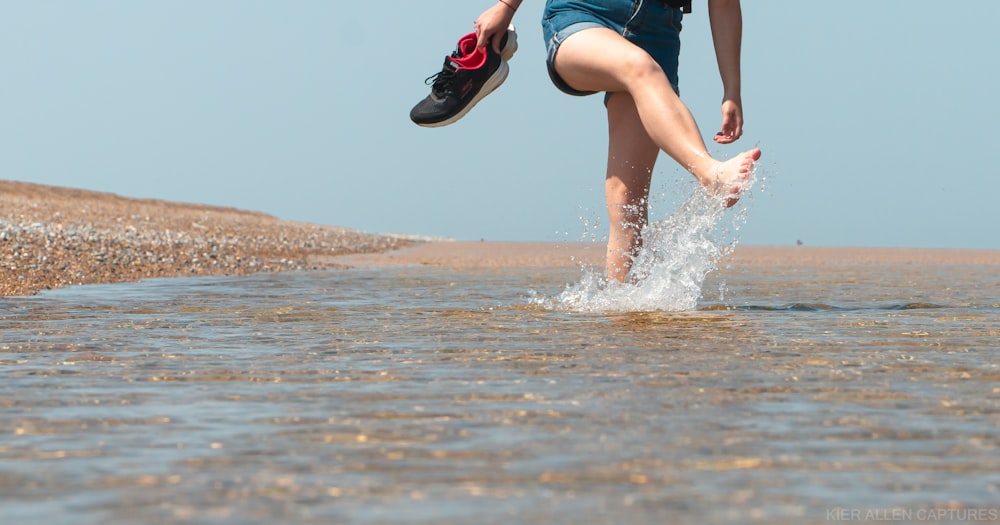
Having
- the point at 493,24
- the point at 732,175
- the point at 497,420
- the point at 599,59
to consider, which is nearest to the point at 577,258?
the point at 493,24

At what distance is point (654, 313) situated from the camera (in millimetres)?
4832

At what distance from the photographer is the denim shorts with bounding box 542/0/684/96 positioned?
5055 mm

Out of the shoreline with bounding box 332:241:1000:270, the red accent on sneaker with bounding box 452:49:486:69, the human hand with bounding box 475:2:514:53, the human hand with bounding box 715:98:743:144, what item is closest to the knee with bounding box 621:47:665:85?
the human hand with bounding box 715:98:743:144

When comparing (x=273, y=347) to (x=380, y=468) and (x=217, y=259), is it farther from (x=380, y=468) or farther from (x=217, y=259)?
(x=217, y=259)

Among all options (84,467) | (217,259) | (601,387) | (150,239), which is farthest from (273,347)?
(150,239)

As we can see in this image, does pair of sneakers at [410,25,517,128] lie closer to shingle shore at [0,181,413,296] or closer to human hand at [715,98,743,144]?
human hand at [715,98,743,144]

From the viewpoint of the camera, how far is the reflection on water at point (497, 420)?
5.49 feet

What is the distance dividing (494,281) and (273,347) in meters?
4.78

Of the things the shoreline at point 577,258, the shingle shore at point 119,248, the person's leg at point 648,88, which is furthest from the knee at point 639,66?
the shoreline at point 577,258

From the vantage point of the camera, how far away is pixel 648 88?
4805mm

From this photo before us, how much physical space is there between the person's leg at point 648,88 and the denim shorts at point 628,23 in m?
0.09

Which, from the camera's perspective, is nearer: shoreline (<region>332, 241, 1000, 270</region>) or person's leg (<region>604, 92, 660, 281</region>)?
person's leg (<region>604, 92, 660, 281</region>)

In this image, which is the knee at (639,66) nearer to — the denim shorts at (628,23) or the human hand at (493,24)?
the denim shorts at (628,23)

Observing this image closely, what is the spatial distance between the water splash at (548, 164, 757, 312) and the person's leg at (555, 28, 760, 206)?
330 mm
